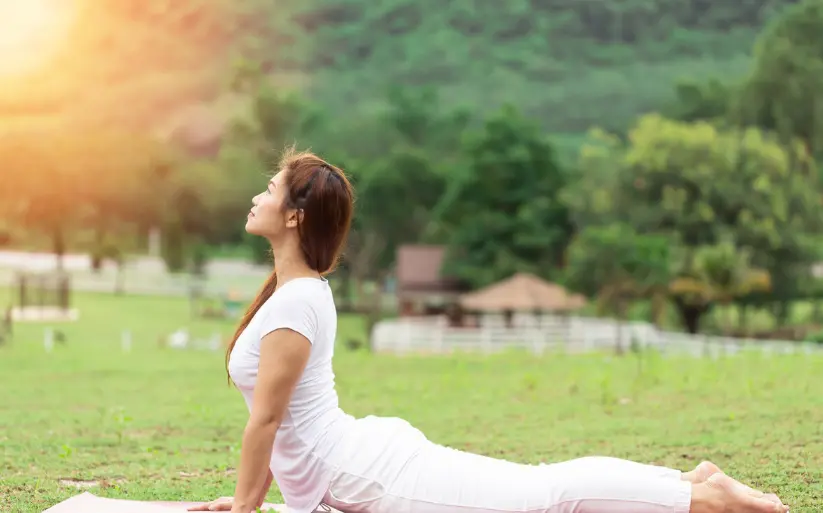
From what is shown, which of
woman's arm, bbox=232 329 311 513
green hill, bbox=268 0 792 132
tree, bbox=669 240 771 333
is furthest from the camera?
green hill, bbox=268 0 792 132

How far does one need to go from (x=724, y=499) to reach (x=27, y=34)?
69.6 metres

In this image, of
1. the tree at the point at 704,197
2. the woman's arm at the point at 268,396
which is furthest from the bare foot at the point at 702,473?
the tree at the point at 704,197

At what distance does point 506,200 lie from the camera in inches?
1225

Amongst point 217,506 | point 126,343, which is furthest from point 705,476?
point 126,343

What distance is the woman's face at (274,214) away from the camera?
3414mm

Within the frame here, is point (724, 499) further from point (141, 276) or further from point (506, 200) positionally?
point (141, 276)

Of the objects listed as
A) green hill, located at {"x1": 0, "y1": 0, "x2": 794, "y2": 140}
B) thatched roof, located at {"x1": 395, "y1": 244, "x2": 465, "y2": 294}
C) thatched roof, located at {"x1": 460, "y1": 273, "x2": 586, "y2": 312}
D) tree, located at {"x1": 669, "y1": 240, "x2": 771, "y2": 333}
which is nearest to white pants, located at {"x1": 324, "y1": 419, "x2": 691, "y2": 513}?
thatched roof, located at {"x1": 460, "y1": 273, "x2": 586, "y2": 312}

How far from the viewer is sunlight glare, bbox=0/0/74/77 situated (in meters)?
63.1

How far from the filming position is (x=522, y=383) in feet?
32.6

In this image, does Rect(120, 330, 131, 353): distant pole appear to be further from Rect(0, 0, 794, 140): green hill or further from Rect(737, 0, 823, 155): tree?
Rect(0, 0, 794, 140): green hill

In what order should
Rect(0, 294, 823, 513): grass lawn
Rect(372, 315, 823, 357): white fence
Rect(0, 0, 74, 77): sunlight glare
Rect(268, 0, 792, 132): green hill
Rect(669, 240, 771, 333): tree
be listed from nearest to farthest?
Rect(0, 294, 823, 513): grass lawn
Rect(372, 315, 823, 357): white fence
Rect(669, 240, 771, 333): tree
Rect(0, 0, 74, 77): sunlight glare
Rect(268, 0, 792, 132): green hill

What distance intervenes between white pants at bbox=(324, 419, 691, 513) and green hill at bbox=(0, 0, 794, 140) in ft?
210

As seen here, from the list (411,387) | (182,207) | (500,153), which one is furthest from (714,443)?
(182,207)

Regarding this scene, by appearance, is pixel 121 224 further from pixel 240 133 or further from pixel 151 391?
pixel 151 391
